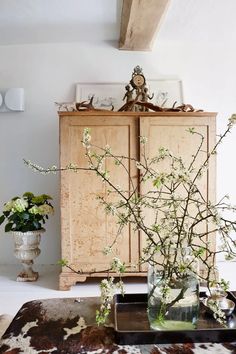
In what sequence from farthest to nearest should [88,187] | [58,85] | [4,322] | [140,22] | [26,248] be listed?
[58,85], [26,248], [88,187], [140,22], [4,322]

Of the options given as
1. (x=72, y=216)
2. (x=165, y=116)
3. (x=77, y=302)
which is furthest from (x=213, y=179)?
(x=77, y=302)

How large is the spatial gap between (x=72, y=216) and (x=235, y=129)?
6.01ft

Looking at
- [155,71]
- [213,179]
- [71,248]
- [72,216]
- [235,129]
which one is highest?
[155,71]

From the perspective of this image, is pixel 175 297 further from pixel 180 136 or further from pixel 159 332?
pixel 180 136

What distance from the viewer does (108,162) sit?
288cm

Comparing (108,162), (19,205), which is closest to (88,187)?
(108,162)

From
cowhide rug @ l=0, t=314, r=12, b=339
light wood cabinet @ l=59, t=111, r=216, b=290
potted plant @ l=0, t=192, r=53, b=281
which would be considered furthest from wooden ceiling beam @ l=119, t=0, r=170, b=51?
cowhide rug @ l=0, t=314, r=12, b=339

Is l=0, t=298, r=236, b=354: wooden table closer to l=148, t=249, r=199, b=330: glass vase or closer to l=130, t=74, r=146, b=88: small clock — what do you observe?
l=148, t=249, r=199, b=330: glass vase

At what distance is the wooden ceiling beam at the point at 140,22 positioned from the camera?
2307 mm

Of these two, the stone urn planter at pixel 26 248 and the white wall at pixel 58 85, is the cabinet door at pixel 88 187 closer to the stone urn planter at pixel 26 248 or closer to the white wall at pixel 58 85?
the stone urn planter at pixel 26 248

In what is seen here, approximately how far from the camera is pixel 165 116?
2869 millimetres

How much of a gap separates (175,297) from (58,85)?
9.00 ft

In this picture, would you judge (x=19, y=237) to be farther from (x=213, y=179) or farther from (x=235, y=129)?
(x=235, y=129)

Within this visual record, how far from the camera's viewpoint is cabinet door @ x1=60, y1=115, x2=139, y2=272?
2846 mm
